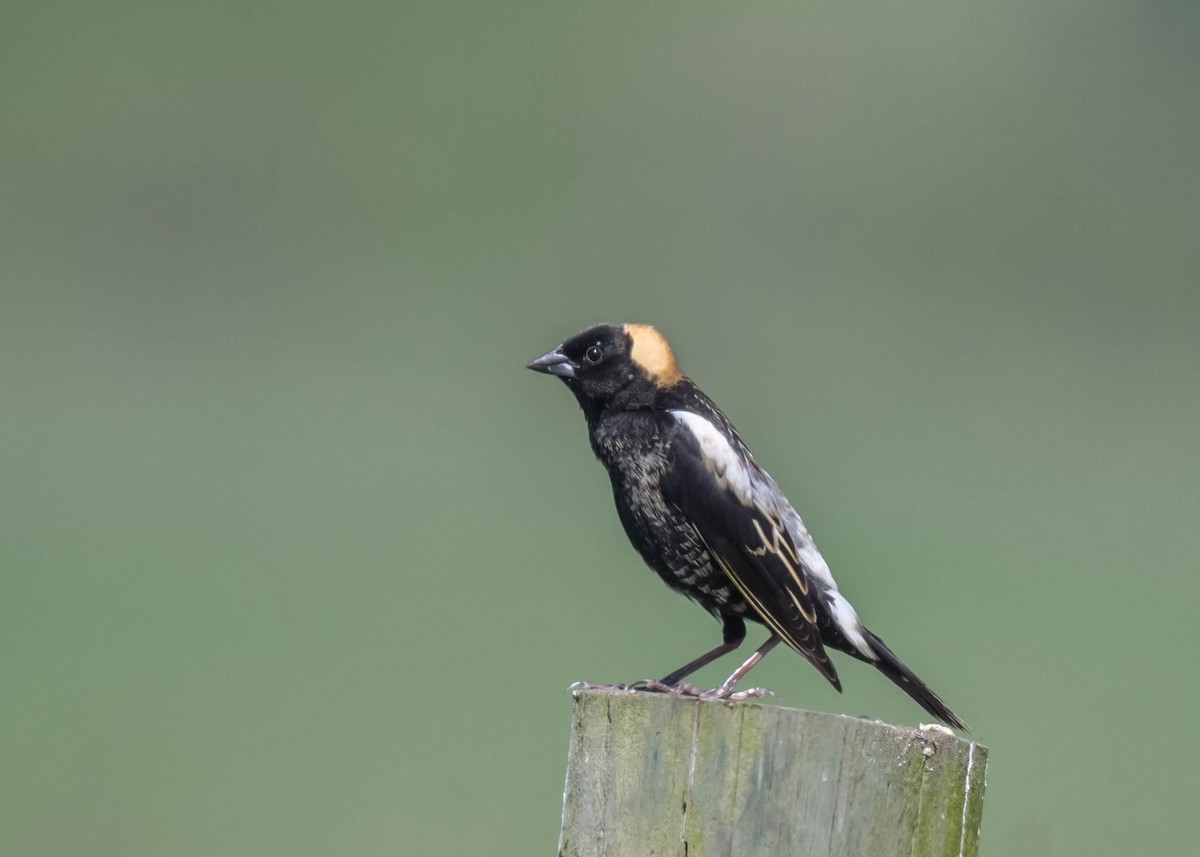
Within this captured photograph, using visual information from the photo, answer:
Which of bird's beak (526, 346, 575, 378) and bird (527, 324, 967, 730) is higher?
bird's beak (526, 346, 575, 378)

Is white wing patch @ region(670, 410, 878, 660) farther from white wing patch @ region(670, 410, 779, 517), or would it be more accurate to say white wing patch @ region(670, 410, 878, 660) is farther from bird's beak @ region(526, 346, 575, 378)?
bird's beak @ region(526, 346, 575, 378)

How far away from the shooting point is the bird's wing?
4473 mm

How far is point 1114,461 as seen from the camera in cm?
1909

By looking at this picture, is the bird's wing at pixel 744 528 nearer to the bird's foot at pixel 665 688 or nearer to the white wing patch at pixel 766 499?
the white wing patch at pixel 766 499

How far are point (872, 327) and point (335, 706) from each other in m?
15.0

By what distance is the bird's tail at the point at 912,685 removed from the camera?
4.26 m

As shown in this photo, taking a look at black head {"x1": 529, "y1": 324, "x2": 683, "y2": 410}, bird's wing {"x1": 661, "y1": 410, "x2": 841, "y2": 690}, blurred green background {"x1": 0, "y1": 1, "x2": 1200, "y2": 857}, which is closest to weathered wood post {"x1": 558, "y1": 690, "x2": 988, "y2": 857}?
bird's wing {"x1": 661, "y1": 410, "x2": 841, "y2": 690}

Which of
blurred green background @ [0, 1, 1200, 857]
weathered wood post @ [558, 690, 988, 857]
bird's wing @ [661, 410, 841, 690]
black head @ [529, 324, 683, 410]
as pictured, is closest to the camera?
weathered wood post @ [558, 690, 988, 857]

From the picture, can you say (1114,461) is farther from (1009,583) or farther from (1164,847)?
(1164,847)

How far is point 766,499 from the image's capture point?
15.5ft

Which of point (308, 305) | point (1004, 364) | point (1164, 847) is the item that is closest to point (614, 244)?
point (308, 305)

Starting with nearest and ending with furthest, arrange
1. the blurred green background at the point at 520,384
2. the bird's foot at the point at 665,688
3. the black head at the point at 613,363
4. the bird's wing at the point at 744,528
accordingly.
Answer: the bird's foot at the point at 665,688 < the bird's wing at the point at 744,528 < the black head at the point at 613,363 < the blurred green background at the point at 520,384

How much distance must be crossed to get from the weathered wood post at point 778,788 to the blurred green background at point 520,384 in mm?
4389

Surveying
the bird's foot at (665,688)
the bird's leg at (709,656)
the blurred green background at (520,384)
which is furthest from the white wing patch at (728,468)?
the blurred green background at (520,384)
